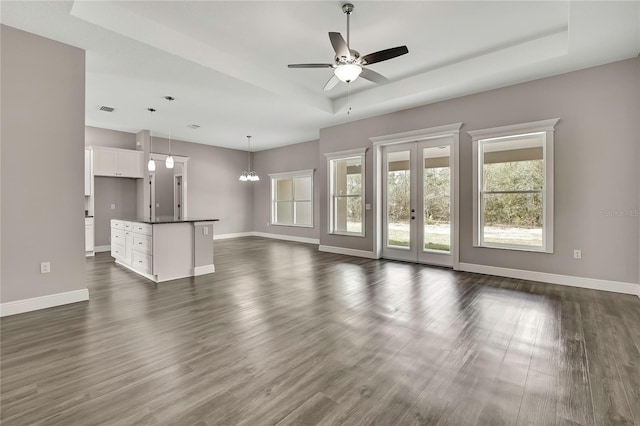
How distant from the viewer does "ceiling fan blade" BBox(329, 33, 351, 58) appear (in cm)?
289

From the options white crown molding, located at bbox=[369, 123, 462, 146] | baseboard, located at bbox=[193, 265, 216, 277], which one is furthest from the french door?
baseboard, located at bbox=[193, 265, 216, 277]

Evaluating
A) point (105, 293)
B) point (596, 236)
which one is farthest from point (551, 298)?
point (105, 293)

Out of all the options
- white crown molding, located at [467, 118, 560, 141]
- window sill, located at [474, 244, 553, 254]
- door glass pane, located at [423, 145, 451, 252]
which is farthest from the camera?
door glass pane, located at [423, 145, 451, 252]

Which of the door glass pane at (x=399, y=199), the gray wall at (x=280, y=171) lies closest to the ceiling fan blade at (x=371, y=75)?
the door glass pane at (x=399, y=199)

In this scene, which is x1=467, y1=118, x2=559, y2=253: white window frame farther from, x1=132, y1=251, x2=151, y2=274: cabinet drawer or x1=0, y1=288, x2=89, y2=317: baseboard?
x1=0, y1=288, x2=89, y2=317: baseboard

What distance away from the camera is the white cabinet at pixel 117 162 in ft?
23.5

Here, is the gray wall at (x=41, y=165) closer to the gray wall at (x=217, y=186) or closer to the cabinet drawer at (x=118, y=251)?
the cabinet drawer at (x=118, y=251)

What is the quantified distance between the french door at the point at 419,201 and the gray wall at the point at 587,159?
2.36ft

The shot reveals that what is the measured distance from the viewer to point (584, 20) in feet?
10.4

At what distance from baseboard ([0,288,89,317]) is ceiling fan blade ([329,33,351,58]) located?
13.4ft

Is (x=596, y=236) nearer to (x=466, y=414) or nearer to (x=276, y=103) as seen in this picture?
(x=466, y=414)

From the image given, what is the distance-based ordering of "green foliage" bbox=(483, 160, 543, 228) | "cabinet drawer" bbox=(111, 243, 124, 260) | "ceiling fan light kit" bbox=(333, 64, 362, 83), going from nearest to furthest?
"ceiling fan light kit" bbox=(333, 64, 362, 83) < "green foliage" bbox=(483, 160, 543, 228) < "cabinet drawer" bbox=(111, 243, 124, 260)

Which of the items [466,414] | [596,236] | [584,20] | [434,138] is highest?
[584,20]

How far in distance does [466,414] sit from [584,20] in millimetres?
3955
